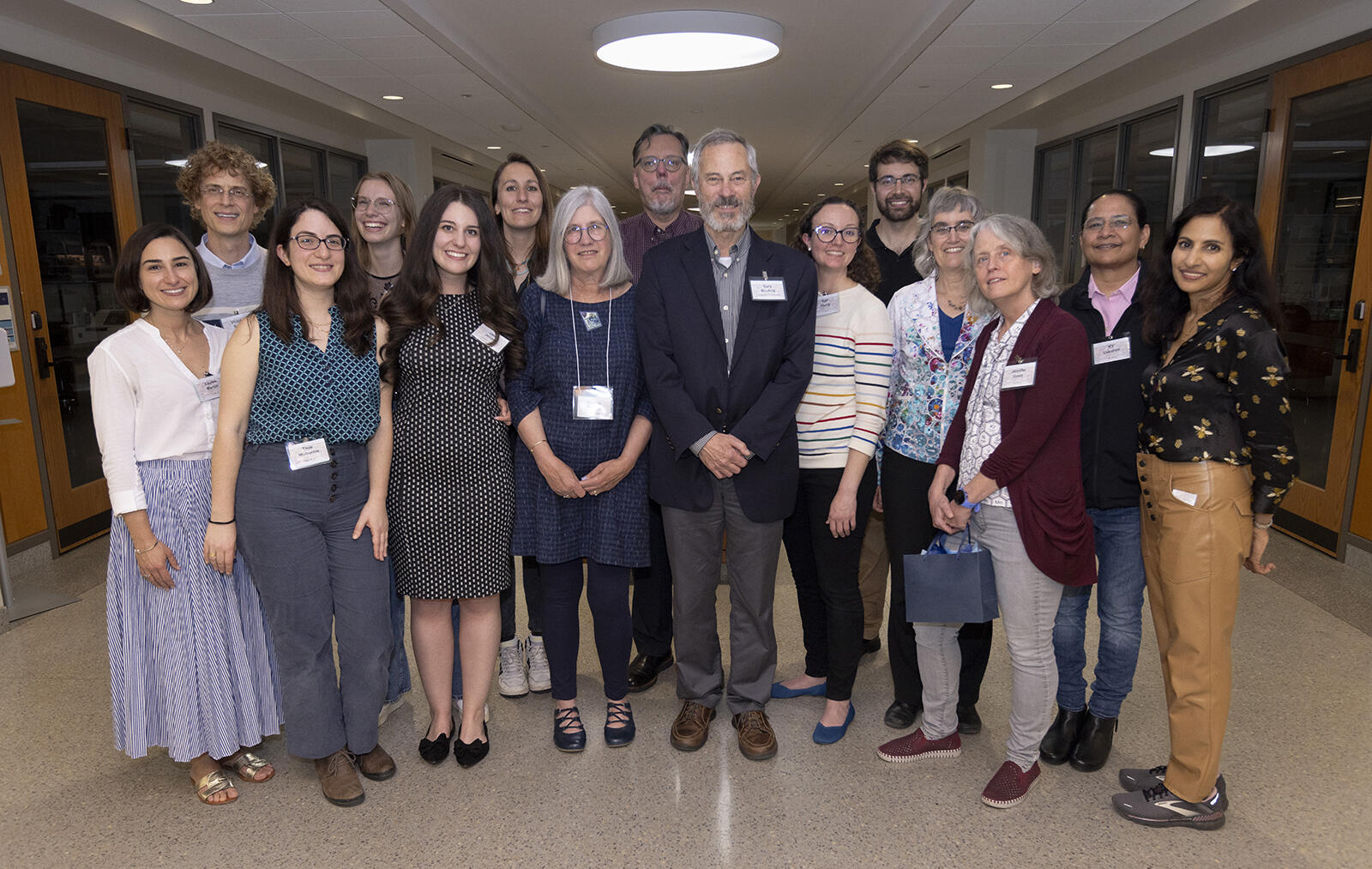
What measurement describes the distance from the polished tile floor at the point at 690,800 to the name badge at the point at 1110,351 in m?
1.33

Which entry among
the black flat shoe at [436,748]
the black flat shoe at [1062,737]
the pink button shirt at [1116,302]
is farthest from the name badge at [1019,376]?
the black flat shoe at [436,748]

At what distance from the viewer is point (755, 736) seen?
2652mm

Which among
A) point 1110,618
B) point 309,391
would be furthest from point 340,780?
point 1110,618

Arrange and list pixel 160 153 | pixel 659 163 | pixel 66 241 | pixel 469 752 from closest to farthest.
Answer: pixel 469 752
pixel 659 163
pixel 66 241
pixel 160 153

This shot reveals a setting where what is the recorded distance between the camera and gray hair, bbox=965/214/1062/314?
2.21 m

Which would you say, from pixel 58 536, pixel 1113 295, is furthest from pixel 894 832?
pixel 58 536

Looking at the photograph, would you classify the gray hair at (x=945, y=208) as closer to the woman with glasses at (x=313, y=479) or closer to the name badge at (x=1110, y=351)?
the name badge at (x=1110, y=351)

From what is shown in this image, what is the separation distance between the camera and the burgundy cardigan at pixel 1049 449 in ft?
7.06

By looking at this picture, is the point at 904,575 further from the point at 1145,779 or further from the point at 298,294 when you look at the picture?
the point at 298,294

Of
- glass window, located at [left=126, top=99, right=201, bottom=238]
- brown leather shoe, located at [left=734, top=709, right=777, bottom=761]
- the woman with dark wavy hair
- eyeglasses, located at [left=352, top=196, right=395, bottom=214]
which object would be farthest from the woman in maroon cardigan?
glass window, located at [left=126, top=99, right=201, bottom=238]

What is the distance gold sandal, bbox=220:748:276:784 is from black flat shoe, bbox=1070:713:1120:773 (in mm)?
2628

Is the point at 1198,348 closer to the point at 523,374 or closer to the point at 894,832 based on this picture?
the point at 894,832

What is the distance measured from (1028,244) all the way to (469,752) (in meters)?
2.34

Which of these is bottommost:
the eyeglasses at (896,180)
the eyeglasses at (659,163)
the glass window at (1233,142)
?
the eyeglasses at (896,180)
